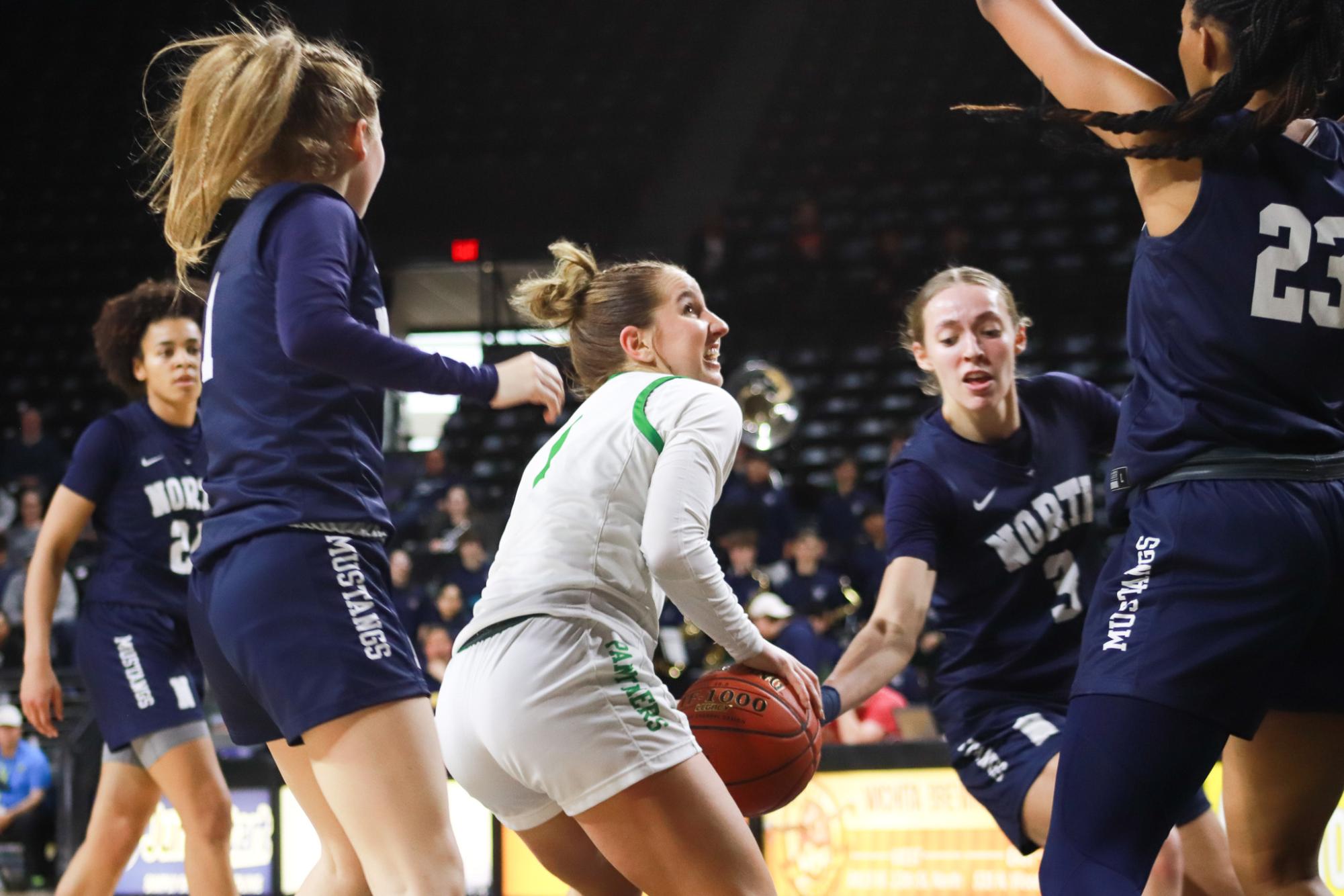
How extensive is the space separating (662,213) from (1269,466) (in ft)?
46.1

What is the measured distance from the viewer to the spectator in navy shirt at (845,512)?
435 inches

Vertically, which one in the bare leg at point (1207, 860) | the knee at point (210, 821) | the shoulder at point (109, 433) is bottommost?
the knee at point (210, 821)

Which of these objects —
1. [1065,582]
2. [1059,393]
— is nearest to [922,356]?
[1059,393]

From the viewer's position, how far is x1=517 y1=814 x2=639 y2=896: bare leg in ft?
8.19

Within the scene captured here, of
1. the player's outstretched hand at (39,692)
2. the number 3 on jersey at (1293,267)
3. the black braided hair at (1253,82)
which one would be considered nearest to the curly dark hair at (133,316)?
the player's outstretched hand at (39,692)

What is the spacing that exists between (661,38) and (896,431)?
7342mm

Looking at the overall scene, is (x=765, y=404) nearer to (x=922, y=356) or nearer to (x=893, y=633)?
(x=922, y=356)

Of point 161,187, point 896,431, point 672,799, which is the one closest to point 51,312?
point 896,431

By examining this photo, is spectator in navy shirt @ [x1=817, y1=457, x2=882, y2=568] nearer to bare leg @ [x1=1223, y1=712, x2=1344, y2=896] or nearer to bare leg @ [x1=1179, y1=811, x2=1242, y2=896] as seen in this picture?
bare leg @ [x1=1179, y1=811, x2=1242, y2=896]

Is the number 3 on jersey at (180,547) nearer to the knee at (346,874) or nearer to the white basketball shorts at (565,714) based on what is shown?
the knee at (346,874)

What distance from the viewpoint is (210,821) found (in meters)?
3.57

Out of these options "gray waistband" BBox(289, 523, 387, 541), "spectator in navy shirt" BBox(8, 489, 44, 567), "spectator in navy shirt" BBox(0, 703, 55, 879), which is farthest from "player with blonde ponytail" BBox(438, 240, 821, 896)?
"spectator in navy shirt" BBox(8, 489, 44, 567)

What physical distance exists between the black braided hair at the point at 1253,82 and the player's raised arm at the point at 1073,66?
0.05 metres

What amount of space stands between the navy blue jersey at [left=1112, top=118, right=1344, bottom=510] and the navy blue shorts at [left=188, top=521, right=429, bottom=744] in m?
1.38
